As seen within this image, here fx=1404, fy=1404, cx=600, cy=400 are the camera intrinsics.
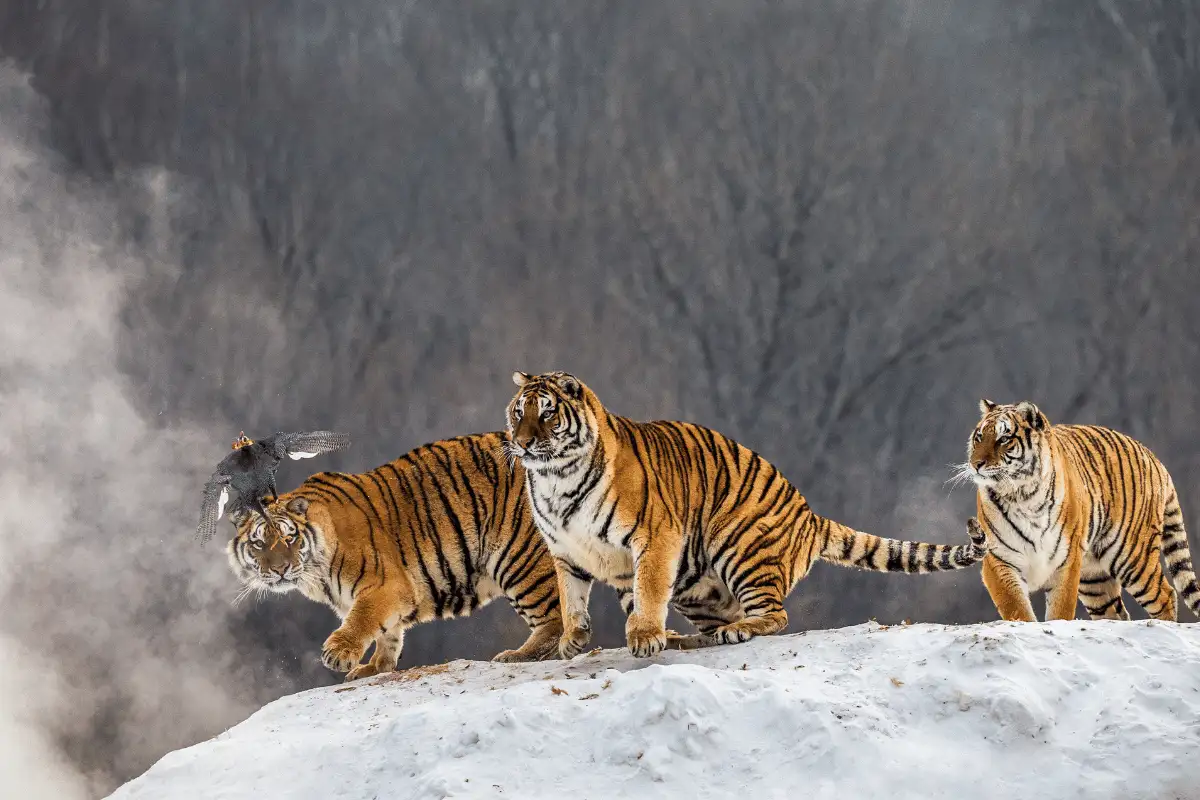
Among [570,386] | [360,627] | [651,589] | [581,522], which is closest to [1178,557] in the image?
[651,589]

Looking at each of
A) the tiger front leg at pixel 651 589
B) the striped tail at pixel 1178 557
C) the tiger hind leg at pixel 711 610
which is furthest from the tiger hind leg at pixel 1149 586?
the tiger front leg at pixel 651 589

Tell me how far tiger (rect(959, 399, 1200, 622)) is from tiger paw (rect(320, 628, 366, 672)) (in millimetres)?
3218

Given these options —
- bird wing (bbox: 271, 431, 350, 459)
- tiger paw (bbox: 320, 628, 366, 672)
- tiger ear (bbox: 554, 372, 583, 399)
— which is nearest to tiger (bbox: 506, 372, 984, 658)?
tiger ear (bbox: 554, 372, 583, 399)

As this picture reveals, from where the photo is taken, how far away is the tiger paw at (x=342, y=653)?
6.80 meters

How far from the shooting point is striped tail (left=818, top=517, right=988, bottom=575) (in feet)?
22.0

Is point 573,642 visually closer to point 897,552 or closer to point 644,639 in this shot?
point 644,639

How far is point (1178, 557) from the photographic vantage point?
26.1 ft

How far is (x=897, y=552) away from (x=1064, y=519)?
0.94 meters

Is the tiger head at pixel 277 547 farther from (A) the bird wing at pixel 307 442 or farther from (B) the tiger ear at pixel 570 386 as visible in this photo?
(B) the tiger ear at pixel 570 386

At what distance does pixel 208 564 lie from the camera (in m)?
11.9

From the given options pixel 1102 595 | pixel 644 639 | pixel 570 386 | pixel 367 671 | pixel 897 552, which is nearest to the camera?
pixel 644 639

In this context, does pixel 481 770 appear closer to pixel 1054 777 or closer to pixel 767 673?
pixel 767 673

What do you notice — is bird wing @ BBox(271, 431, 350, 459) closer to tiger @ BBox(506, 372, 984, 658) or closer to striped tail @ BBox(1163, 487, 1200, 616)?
tiger @ BBox(506, 372, 984, 658)

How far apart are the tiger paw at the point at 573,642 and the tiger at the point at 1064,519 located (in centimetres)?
216
